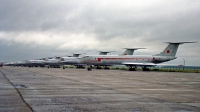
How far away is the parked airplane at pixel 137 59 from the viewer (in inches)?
2549

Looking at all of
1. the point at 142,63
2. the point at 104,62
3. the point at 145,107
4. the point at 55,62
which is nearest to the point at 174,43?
the point at 142,63

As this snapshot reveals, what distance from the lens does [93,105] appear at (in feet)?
30.8

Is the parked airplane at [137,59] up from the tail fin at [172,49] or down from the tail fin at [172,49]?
down

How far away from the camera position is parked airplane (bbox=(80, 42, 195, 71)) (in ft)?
212

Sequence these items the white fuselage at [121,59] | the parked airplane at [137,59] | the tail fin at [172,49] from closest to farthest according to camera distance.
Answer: the tail fin at [172,49] < the parked airplane at [137,59] < the white fuselage at [121,59]

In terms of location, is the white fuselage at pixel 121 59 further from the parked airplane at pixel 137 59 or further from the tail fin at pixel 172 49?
the tail fin at pixel 172 49

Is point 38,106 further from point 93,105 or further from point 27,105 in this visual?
point 93,105

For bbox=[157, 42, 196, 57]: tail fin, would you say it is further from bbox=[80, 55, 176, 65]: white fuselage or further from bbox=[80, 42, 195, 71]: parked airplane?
bbox=[80, 55, 176, 65]: white fuselage

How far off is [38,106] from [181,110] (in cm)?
475

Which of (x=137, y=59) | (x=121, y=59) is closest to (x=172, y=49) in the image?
(x=137, y=59)

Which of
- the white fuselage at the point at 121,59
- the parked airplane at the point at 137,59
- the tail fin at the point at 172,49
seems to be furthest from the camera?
the white fuselage at the point at 121,59

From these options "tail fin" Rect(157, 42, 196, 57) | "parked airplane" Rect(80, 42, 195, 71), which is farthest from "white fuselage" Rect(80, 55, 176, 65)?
"tail fin" Rect(157, 42, 196, 57)

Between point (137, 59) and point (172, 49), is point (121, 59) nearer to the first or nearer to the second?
point (137, 59)

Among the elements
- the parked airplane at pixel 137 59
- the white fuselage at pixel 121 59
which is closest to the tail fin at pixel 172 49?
the parked airplane at pixel 137 59
